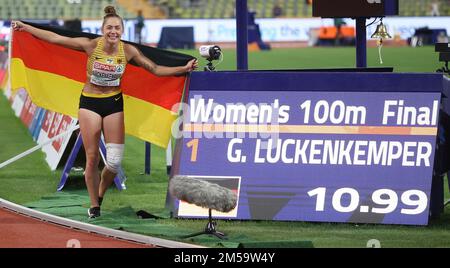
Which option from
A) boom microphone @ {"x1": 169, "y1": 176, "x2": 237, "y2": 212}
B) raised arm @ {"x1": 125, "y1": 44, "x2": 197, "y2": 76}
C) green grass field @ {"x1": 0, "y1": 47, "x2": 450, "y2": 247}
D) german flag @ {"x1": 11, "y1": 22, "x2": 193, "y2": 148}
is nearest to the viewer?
boom microphone @ {"x1": 169, "y1": 176, "x2": 237, "y2": 212}

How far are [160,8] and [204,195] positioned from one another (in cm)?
4215

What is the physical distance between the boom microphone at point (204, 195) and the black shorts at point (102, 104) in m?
1.40

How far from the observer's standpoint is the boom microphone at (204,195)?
9.59 m

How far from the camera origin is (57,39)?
11156mm

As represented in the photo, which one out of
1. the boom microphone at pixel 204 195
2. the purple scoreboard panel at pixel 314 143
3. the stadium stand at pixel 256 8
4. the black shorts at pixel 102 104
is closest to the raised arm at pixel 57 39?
the black shorts at pixel 102 104

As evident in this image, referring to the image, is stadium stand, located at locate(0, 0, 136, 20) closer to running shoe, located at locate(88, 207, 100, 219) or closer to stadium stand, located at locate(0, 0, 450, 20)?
stadium stand, located at locate(0, 0, 450, 20)

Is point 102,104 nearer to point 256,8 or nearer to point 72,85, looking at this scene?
point 72,85

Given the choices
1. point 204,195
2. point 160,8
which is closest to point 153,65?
point 204,195

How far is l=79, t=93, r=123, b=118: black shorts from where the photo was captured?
10.8 metres

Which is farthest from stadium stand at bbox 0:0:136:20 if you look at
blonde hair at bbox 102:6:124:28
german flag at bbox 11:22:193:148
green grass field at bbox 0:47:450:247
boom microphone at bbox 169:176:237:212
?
boom microphone at bbox 169:176:237:212

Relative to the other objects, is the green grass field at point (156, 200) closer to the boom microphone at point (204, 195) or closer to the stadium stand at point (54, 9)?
the boom microphone at point (204, 195)

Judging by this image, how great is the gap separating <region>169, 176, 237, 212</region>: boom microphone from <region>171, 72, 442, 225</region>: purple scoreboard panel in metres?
1.02

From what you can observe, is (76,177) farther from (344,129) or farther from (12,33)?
(344,129)
